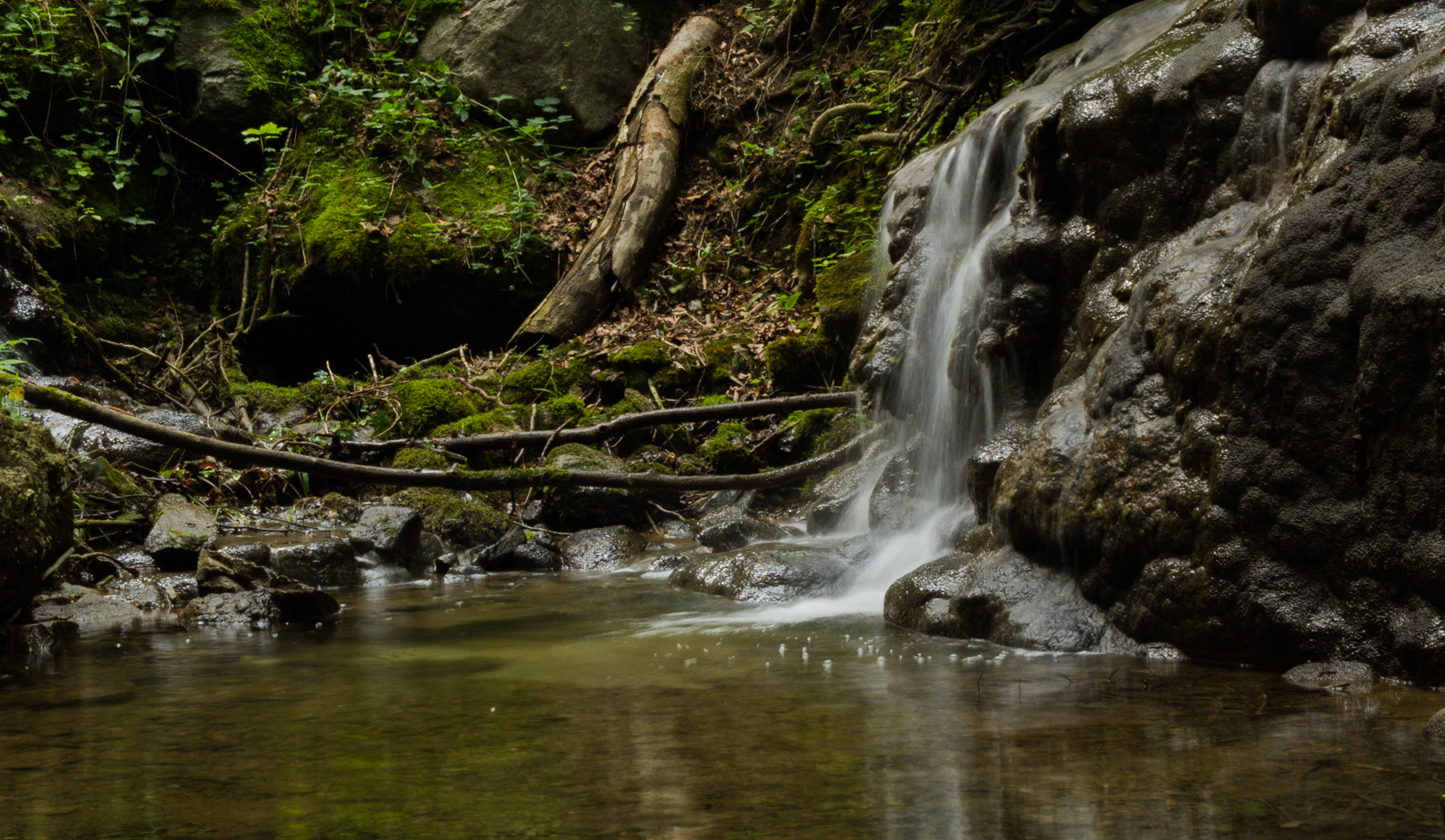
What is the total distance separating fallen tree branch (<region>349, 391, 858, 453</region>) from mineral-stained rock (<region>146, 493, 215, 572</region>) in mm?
988

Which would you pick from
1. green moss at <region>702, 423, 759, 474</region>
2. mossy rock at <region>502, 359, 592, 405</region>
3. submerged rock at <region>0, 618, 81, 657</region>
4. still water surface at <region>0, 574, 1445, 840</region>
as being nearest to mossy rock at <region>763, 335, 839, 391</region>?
green moss at <region>702, 423, 759, 474</region>

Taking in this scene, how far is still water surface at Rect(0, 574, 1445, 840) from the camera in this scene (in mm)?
1894

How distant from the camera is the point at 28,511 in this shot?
3.99 meters

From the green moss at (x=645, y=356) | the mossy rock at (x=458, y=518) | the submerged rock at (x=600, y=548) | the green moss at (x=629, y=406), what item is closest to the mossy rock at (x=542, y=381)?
the green moss at (x=645, y=356)

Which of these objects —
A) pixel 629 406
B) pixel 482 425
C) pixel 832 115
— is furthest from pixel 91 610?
pixel 832 115

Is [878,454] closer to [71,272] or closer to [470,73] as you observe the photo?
[470,73]

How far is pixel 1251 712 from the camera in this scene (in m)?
2.56

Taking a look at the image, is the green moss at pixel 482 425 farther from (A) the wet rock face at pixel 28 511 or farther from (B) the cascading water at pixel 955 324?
(A) the wet rock face at pixel 28 511

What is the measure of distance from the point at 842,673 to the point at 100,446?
6.51 metres

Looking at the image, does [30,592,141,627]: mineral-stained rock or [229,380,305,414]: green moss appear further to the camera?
[229,380,305,414]: green moss

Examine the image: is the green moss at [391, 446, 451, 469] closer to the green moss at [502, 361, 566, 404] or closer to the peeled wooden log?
the green moss at [502, 361, 566, 404]

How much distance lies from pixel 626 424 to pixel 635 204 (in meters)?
5.08

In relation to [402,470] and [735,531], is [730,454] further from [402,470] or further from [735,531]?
[402,470]

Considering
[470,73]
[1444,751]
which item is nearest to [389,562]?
[1444,751]
